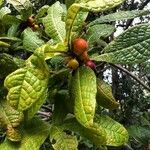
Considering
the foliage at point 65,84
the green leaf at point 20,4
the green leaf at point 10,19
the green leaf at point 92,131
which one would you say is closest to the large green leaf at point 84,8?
the foliage at point 65,84

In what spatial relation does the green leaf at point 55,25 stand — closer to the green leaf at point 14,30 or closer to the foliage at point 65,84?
the foliage at point 65,84

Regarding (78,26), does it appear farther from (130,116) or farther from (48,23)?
(130,116)

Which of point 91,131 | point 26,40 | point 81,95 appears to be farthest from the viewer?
point 26,40

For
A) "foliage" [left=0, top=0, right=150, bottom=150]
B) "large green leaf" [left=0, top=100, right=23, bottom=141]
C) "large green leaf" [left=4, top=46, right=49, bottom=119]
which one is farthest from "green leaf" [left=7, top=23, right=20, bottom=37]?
"large green leaf" [left=4, top=46, right=49, bottom=119]

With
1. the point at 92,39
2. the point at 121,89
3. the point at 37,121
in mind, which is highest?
the point at 92,39

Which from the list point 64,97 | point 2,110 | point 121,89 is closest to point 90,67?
point 64,97

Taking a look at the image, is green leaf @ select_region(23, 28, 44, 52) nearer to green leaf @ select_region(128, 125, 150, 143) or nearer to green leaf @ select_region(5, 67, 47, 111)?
green leaf @ select_region(5, 67, 47, 111)

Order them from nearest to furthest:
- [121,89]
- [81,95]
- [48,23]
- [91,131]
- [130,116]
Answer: [81,95], [91,131], [48,23], [130,116], [121,89]

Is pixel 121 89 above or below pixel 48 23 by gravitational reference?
below
